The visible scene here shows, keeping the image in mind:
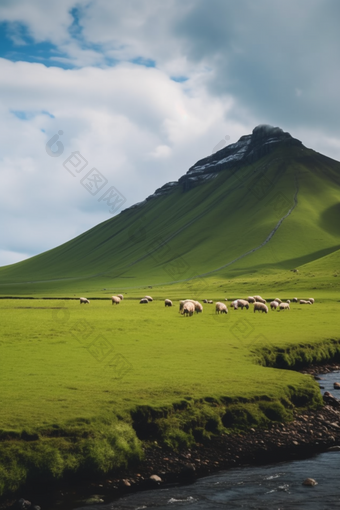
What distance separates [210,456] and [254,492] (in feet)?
9.51

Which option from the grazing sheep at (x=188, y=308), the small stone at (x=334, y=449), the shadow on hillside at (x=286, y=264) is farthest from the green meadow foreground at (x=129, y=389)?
the shadow on hillside at (x=286, y=264)

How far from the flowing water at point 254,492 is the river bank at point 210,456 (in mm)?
500

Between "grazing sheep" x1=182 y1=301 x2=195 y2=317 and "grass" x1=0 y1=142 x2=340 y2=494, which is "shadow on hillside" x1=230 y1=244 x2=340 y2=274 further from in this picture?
"grass" x1=0 y1=142 x2=340 y2=494

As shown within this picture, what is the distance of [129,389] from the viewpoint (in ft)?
69.9

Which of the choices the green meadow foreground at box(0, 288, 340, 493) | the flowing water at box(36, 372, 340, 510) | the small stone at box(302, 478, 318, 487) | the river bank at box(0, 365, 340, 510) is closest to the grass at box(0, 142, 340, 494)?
the green meadow foreground at box(0, 288, 340, 493)

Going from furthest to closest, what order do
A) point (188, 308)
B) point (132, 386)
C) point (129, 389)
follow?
point (188, 308)
point (132, 386)
point (129, 389)

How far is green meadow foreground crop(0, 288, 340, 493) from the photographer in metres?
16.2

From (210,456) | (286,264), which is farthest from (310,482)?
(286,264)

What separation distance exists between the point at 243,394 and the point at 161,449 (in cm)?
530

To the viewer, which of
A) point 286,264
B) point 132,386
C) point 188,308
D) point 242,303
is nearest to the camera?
point 132,386

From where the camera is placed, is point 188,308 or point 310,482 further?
point 188,308

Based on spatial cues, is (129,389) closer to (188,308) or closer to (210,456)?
(210,456)

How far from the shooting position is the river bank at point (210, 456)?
15141 mm

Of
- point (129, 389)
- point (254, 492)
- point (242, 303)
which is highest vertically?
point (242, 303)
